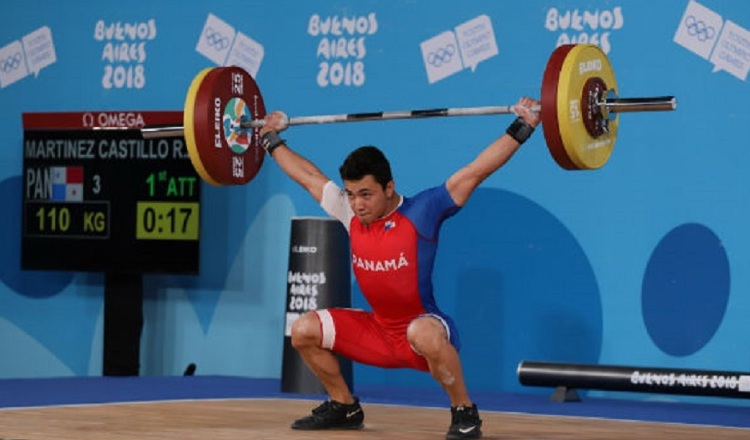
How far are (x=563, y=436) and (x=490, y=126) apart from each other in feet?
7.63

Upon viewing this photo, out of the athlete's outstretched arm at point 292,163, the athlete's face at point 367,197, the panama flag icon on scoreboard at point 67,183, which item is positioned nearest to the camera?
the athlete's face at point 367,197

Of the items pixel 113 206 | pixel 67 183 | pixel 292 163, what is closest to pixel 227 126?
pixel 292 163

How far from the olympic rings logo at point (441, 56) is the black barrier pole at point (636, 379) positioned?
1.54 m

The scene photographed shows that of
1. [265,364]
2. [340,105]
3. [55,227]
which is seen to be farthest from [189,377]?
[340,105]

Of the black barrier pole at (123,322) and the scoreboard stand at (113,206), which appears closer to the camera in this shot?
the scoreboard stand at (113,206)

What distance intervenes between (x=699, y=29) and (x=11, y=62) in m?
3.74

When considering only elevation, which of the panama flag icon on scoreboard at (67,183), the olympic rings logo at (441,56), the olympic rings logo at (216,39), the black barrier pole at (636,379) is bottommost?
the black barrier pole at (636,379)

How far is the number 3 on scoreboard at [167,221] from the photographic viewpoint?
7.14 m

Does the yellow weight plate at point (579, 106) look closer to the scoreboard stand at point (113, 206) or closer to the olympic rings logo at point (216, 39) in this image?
the scoreboard stand at point (113, 206)

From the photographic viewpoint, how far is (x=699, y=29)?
639 cm

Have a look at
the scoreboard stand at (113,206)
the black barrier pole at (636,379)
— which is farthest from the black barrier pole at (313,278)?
the black barrier pole at (636,379)

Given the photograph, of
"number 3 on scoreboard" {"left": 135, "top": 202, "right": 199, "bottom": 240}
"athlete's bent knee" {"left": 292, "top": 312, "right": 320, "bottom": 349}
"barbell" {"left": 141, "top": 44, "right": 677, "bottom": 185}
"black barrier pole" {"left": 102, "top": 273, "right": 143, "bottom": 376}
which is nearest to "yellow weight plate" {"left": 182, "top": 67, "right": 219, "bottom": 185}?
"barbell" {"left": 141, "top": 44, "right": 677, "bottom": 185}

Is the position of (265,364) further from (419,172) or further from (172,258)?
(419,172)

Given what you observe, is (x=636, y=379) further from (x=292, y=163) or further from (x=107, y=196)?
(x=107, y=196)
